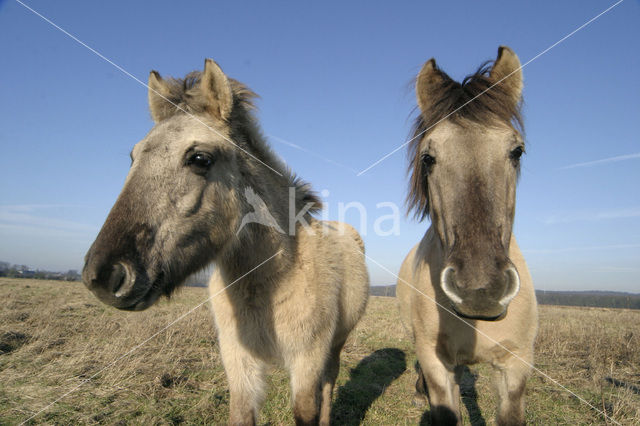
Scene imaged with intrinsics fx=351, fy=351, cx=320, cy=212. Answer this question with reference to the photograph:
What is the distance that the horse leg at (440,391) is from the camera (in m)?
3.23

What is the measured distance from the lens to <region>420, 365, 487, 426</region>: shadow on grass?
472cm

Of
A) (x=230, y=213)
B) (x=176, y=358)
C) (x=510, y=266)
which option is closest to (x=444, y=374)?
(x=510, y=266)

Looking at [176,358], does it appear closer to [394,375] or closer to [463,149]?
[394,375]

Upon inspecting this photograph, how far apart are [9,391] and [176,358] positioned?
208cm

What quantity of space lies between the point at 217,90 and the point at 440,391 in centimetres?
338

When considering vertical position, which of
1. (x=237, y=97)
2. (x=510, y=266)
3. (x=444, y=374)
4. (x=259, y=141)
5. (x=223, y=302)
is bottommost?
(x=444, y=374)

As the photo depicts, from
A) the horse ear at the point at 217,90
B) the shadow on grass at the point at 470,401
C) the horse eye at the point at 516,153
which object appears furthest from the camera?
the shadow on grass at the point at 470,401

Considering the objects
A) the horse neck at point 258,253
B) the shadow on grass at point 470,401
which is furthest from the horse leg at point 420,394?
the horse neck at point 258,253

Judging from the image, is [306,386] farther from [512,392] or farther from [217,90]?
[217,90]

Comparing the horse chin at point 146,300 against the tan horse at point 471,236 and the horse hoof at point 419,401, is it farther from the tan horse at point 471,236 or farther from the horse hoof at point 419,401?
the horse hoof at point 419,401

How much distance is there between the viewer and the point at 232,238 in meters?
3.02

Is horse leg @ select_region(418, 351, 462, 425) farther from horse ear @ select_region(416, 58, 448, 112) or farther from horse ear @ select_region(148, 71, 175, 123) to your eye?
horse ear @ select_region(148, 71, 175, 123)

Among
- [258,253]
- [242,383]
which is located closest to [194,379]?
[242,383]

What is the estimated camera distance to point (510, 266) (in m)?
2.08
